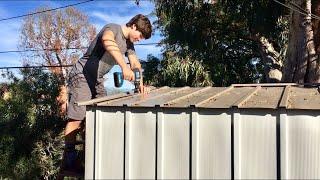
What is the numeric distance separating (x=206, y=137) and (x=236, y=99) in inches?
20.8

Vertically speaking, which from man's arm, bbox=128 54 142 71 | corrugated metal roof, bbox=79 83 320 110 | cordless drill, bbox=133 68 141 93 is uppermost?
man's arm, bbox=128 54 142 71

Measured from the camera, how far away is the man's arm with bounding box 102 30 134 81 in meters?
4.83

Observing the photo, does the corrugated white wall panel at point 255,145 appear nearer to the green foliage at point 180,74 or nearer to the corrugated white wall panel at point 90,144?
the corrugated white wall panel at point 90,144

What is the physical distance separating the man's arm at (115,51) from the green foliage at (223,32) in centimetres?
1075

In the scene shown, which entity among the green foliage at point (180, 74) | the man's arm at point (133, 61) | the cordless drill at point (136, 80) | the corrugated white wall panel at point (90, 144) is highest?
the green foliage at point (180, 74)

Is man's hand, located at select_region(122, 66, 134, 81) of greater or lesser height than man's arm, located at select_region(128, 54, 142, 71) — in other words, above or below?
below

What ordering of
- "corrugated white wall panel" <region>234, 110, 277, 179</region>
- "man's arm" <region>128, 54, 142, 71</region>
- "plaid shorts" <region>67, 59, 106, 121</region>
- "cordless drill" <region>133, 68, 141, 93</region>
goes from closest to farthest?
"corrugated white wall panel" <region>234, 110, 277, 179</region>
"cordless drill" <region>133, 68, 141, 93</region>
"plaid shorts" <region>67, 59, 106, 121</region>
"man's arm" <region>128, 54, 142, 71</region>

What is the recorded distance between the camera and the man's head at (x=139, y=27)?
5398 mm

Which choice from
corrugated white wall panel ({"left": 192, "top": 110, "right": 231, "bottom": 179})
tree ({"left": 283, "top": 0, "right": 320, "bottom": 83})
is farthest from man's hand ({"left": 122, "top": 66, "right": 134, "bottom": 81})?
tree ({"left": 283, "top": 0, "right": 320, "bottom": 83})

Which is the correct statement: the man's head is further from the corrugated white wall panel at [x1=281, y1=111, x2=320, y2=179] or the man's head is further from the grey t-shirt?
the corrugated white wall panel at [x1=281, y1=111, x2=320, y2=179]

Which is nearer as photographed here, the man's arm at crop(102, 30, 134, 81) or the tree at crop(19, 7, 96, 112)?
the man's arm at crop(102, 30, 134, 81)

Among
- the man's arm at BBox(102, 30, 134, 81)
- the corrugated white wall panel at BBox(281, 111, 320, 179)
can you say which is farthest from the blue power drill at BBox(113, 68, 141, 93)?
the corrugated white wall panel at BBox(281, 111, 320, 179)

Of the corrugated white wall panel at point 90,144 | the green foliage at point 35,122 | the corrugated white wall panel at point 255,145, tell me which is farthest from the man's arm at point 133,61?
the green foliage at point 35,122

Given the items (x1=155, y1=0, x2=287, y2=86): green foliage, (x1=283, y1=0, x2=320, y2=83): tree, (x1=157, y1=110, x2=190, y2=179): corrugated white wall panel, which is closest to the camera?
(x1=157, y1=110, x2=190, y2=179): corrugated white wall panel
